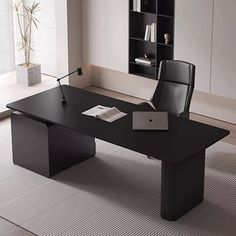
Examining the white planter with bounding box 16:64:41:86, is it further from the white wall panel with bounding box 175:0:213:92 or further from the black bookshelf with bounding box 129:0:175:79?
the white wall panel with bounding box 175:0:213:92

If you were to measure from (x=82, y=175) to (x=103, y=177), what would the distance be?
0.22 meters

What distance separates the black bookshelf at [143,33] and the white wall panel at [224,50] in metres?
0.65

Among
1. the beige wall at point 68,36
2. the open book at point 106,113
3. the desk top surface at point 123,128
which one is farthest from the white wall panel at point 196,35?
the open book at point 106,113

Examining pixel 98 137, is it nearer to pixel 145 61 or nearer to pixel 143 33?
pixel 145 61

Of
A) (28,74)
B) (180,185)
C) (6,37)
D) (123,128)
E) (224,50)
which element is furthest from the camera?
(6,37)

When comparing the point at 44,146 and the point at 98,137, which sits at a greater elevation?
the point at 98,137

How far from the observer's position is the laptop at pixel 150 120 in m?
6.07

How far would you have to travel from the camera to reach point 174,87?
7176 mm

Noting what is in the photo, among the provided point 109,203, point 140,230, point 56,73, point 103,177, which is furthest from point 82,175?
point 56,73

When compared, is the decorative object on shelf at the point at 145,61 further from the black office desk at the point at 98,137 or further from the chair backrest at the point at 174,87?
the black office desk at the point at 98,137

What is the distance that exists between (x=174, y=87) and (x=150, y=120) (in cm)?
111

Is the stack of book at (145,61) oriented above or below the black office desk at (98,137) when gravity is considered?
above

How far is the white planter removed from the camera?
29.7 feet

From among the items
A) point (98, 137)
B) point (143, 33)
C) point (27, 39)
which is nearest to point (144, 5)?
point (143, 33)
